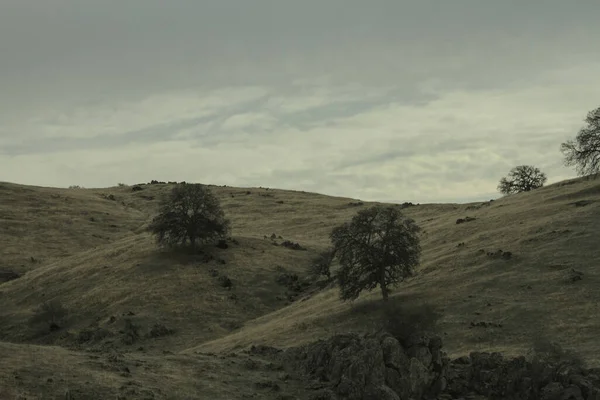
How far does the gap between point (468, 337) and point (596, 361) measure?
8569 millimetres

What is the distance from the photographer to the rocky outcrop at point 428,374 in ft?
101

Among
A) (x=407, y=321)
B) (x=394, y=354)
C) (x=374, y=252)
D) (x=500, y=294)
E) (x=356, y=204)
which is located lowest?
(x=394, y=354)

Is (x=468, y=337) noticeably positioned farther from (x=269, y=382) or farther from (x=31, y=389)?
(x=31, y=389)

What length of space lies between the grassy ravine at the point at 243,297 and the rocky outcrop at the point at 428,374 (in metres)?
2.66

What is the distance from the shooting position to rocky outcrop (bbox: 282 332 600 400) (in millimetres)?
30906

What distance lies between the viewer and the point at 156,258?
241 ft

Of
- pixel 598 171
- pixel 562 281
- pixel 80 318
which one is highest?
pixel 598 171

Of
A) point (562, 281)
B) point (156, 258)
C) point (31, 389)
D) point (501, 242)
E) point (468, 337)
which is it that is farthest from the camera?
point (156, 258)

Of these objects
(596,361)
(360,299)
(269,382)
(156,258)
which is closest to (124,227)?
(156,258)

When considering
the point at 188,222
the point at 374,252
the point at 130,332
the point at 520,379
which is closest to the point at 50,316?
the point at 130,332

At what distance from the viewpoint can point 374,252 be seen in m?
53.5

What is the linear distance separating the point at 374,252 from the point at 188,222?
1165 inches

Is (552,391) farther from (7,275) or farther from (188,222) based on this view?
(7,275)

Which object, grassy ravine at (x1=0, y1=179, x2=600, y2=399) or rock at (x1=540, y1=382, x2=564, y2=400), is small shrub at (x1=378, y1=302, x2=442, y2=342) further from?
rock at (x1=540, y1=382, x2=564, y2=400)
